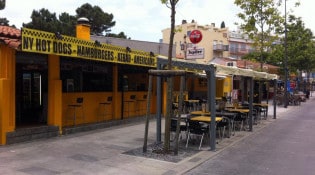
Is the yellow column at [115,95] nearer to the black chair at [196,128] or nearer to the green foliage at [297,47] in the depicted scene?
the black chair at [196,128]

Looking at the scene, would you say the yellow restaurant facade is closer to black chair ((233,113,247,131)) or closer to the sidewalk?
the sidewalk

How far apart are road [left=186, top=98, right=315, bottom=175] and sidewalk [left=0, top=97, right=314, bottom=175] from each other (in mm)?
372

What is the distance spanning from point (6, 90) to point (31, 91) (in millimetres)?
2898

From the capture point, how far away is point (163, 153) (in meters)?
8.75

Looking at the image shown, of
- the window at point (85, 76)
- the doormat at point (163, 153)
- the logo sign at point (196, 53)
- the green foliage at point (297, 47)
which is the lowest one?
the doormat at point (163, 153)

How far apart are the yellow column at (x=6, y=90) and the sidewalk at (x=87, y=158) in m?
0.55

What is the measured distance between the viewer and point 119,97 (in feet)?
50.0

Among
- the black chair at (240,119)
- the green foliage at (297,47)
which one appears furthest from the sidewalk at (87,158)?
the green foliage at (297,47)

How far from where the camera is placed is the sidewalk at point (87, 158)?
23.5 ft

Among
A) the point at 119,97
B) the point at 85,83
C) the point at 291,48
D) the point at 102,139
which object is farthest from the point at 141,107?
the point at 291,48

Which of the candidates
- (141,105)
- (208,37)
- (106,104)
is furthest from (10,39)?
(208,37)

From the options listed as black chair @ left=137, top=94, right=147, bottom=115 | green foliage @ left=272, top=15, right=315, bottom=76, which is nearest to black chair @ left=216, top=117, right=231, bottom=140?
black chair @ left=137, top=94, right=147, bottom=115

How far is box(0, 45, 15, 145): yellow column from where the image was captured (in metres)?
9.27

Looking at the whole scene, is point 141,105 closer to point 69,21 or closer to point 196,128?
point 196,128
